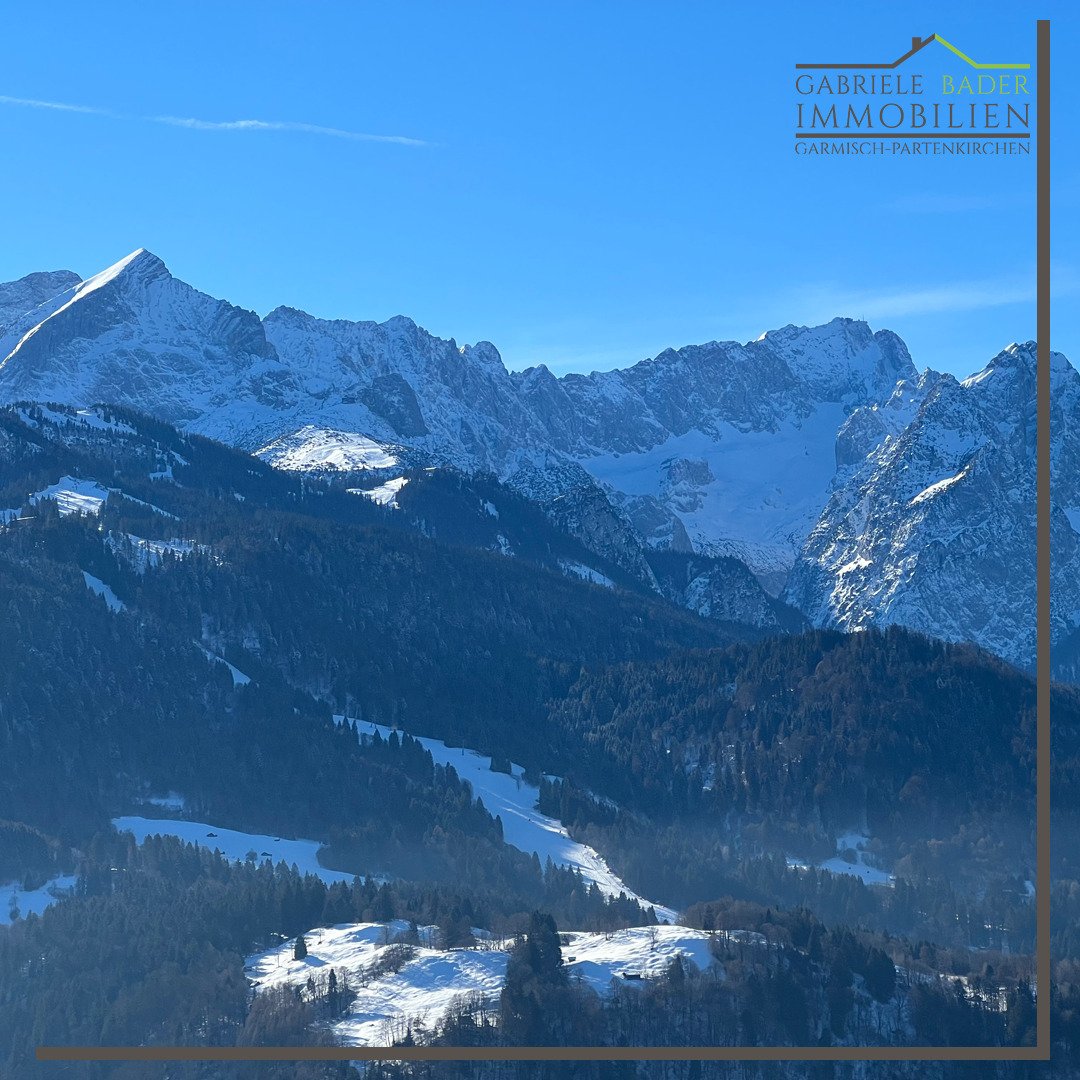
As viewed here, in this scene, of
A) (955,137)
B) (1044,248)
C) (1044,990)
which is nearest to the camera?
(1044,248)

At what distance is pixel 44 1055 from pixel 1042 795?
73.5 metres

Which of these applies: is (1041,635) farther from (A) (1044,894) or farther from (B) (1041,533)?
(B) (1041,533)

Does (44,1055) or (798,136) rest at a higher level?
(798,136)

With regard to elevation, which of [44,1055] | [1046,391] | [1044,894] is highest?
[1046,391]

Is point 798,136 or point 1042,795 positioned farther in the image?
point 798,136

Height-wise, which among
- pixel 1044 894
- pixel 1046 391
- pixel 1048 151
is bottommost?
pixel 1044 894

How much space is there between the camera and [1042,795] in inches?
5246

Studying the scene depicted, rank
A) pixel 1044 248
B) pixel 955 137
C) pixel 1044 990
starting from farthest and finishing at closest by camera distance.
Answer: pixel 1044 990, pixel 955 137, pixel 1044 248

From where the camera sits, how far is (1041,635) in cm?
16175

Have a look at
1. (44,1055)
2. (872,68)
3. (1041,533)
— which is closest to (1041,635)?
(1041,533)

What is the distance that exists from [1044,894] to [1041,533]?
28157 mm

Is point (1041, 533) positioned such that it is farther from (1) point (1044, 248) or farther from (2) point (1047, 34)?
(2) point (1047, 34)

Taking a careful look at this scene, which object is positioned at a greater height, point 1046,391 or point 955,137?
point 955,137

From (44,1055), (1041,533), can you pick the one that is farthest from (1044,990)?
(44,1055)
